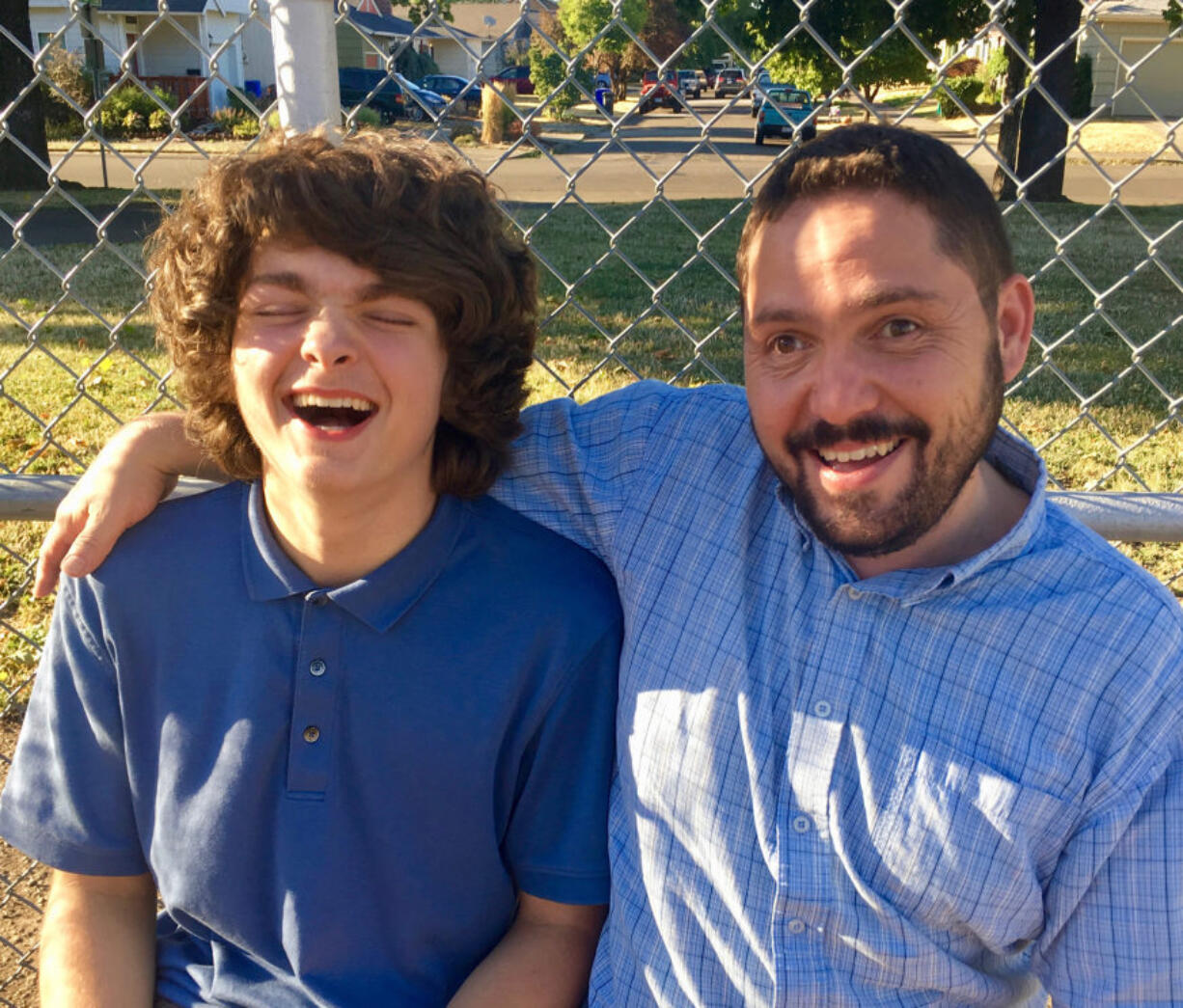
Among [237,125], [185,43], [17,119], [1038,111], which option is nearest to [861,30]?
[1038,111]

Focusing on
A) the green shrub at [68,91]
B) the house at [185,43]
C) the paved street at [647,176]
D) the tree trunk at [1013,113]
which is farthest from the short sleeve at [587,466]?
the house at [185,43]

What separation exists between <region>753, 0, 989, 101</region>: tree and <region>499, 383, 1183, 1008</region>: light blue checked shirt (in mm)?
8796

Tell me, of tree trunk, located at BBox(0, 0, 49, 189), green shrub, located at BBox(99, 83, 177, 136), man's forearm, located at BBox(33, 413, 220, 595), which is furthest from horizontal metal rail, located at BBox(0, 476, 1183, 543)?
green shrub, located at BBox(99, 83, 177, 136)

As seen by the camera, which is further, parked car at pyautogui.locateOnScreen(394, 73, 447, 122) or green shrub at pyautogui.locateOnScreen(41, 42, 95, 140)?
green shrub at pyautogui.locateOnScreen(41, 42, 95, 140)

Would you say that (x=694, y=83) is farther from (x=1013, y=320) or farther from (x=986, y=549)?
(x=986, y=549)

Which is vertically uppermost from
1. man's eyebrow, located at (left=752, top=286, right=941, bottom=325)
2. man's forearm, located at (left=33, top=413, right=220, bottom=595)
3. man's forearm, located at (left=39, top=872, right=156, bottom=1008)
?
man's eyebrow, located at (left=752, top=286, right=941, bottom=325)

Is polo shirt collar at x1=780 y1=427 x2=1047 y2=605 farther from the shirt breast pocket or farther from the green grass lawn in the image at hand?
the green grass lawn

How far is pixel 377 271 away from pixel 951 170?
0.86 meters

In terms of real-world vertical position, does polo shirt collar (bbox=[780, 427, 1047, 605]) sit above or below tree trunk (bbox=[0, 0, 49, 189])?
below

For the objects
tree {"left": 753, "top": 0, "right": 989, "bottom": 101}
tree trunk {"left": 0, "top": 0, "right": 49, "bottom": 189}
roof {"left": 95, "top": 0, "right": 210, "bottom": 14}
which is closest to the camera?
tree {"left": 753, "top": 0, "right": 989, "bottom": 101}

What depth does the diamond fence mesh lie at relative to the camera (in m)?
2.35

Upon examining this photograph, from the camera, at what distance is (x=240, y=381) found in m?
1.82

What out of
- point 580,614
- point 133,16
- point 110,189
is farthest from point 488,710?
point 133,16

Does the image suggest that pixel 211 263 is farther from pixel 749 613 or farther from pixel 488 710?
pixel 749 613
